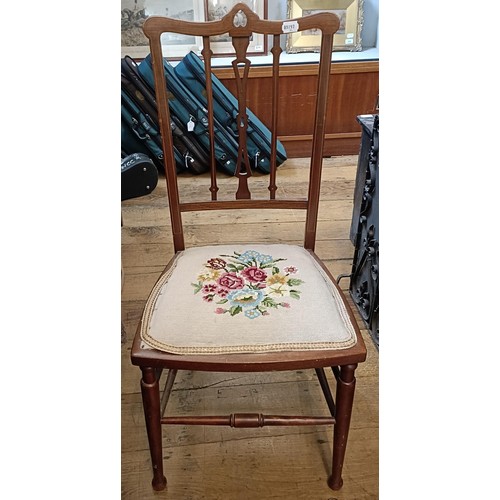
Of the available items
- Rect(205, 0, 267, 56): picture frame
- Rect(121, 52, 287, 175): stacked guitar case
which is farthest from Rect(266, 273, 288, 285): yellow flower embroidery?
Rect(205, 0, 267, 56): picture frame

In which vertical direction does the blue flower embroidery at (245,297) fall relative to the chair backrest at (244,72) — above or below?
below

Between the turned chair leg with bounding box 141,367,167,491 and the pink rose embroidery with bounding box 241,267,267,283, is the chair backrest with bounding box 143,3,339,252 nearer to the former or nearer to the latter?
the pink rose embroidery with bounding box 241,267,267,283

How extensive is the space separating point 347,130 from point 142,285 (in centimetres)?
178

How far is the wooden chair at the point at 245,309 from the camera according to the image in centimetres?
92

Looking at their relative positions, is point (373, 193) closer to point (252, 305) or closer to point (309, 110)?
point (252, 305)

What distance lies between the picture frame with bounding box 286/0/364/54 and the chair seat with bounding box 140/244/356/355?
87.8 inches

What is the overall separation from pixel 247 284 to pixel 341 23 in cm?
248

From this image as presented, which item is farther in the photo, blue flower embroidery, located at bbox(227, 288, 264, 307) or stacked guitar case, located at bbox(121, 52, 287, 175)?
Answer: stacked guitar case, located at bbox(121, 52, 287, 175)

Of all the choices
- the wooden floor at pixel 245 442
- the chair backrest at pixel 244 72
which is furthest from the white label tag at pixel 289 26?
the wooden floor at pixel 245 442

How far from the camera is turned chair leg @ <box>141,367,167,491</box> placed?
978mm

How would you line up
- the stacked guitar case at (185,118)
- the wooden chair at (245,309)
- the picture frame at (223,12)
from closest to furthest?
1. the wooden chair at (245,309)
2. the stacked guitar case at (185,118)
3. the picture frame at (223,12)

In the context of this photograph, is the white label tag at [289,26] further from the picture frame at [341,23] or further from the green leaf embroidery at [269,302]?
the picture frame at [341,23]

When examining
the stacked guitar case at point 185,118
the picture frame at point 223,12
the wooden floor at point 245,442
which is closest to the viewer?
the wooden floor at point 245,442

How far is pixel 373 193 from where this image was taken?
156 cm
